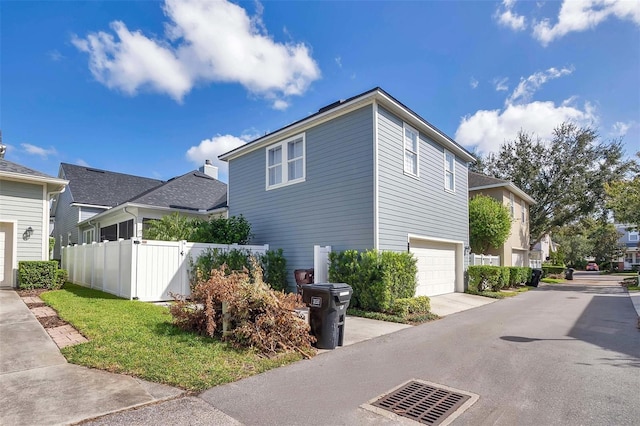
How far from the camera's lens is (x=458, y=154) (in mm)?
15102

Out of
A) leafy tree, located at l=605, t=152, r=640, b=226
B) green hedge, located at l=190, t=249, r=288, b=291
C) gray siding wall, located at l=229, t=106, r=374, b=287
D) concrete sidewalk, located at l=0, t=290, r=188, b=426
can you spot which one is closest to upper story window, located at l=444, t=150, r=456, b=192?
gray siding wall, located at l=229, t=106, r=374, b=287

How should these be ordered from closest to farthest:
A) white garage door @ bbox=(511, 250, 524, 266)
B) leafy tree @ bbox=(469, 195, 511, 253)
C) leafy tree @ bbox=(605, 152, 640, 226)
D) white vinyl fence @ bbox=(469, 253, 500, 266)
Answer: white vinyl fence @ bbox=(469, 253, 500, 266) → leafy tree @ bbox=(469, 195, 511, 253) → leafy tree @ bbox=(605, 152, 640, 226) → white garage door @ bbox=(511, 250, 524, 266)

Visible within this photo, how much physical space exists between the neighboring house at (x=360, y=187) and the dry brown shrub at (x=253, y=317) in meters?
4.49

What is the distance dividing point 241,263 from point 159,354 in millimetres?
6256

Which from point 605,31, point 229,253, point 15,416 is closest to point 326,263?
point 229,253

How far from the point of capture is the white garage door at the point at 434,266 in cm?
1219

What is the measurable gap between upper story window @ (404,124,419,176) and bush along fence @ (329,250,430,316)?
3241 millimetres

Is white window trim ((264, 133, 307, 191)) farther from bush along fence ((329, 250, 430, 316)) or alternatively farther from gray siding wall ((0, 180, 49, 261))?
gray siding wall ((0, 180, 49, 261))

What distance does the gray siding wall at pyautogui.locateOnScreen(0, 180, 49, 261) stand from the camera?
1244cm

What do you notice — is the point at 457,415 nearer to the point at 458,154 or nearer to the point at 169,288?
the point at 169,288

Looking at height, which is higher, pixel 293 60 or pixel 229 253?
pixel 293 60

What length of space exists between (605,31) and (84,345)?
651 inches

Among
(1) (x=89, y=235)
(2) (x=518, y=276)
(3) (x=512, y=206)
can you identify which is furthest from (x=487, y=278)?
(1) (x=89, y=235)

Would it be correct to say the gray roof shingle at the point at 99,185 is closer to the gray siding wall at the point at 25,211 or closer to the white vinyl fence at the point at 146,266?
the gray siding wall at the point at 25,211
